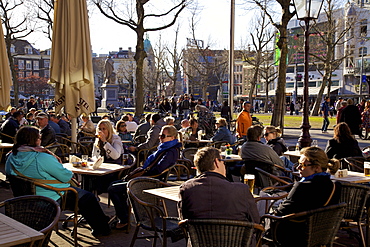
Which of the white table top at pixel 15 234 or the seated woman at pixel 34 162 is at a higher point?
the seated woman at pixel 34 162

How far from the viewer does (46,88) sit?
306 feet

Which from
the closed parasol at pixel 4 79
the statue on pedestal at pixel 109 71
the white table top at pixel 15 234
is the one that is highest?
the statue on pedestal at pixel 109 71

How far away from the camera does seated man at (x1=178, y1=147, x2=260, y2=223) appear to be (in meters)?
3.50

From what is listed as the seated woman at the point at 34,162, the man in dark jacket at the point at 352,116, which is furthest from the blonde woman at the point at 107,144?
the man in dark jacket at the point at 352,116

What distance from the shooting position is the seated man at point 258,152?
22.2 ft

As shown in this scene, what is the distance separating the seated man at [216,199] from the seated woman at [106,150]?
126 inches

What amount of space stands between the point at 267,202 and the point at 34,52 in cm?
9643

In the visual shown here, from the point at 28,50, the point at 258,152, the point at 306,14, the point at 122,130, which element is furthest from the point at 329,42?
the point at 28,50

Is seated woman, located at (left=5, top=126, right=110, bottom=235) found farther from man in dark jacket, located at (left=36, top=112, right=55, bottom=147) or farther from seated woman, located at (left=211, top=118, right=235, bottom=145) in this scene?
seated woman, located at (left=211, top=118, right=235, bottom=145)

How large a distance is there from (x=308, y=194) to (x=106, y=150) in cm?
383

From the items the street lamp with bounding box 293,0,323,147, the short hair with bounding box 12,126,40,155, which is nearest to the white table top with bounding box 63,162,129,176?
the short hair with bounding box 12,126,40,155

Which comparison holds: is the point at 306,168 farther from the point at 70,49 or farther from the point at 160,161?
the point at 70,49

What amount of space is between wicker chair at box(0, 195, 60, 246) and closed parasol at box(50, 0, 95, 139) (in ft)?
15.7

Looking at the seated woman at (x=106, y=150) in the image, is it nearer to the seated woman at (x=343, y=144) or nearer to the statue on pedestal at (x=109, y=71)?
the seated woman at (x=343, y=144)
